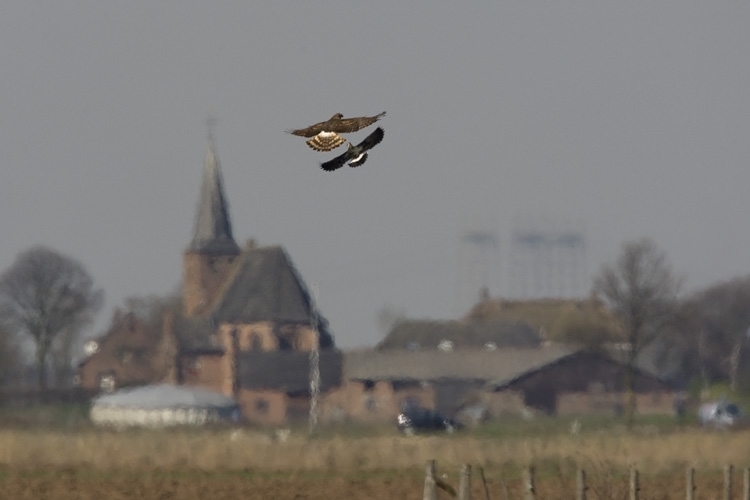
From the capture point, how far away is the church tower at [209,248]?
133 m

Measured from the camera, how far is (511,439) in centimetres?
5225

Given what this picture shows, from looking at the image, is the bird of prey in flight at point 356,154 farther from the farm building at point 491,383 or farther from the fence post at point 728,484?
the farm building at point 491,383

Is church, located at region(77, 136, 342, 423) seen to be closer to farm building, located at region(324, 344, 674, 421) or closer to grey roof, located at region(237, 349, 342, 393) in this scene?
grey roof, located at region(237, 349, 342, 393)

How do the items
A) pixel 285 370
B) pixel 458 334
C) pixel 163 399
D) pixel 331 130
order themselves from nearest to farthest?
pixel 331 130 → pixel 163 399 → pixel 285 370 → pixel 458 334

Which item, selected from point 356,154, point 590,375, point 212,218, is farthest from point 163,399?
point 356,154

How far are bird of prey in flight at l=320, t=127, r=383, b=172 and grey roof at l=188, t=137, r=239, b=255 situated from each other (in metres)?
115

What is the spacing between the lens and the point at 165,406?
84125 millimetres

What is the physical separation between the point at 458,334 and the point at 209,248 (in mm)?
24005

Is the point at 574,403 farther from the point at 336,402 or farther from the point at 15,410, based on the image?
the point at 15,410

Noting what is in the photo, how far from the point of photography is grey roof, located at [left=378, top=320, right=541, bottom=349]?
395 ft

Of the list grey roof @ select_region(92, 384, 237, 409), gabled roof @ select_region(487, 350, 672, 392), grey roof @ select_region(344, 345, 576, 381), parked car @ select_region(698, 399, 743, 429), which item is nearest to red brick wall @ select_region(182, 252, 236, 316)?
grey roof @ select_region(344, 345, 576, 381)

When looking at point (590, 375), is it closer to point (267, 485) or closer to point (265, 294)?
point (265, 294)

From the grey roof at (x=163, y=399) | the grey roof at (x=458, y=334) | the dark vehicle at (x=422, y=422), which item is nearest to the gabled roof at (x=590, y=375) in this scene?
the grey roof at (x=163, y=399)

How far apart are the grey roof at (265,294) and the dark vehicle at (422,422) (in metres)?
53.3
